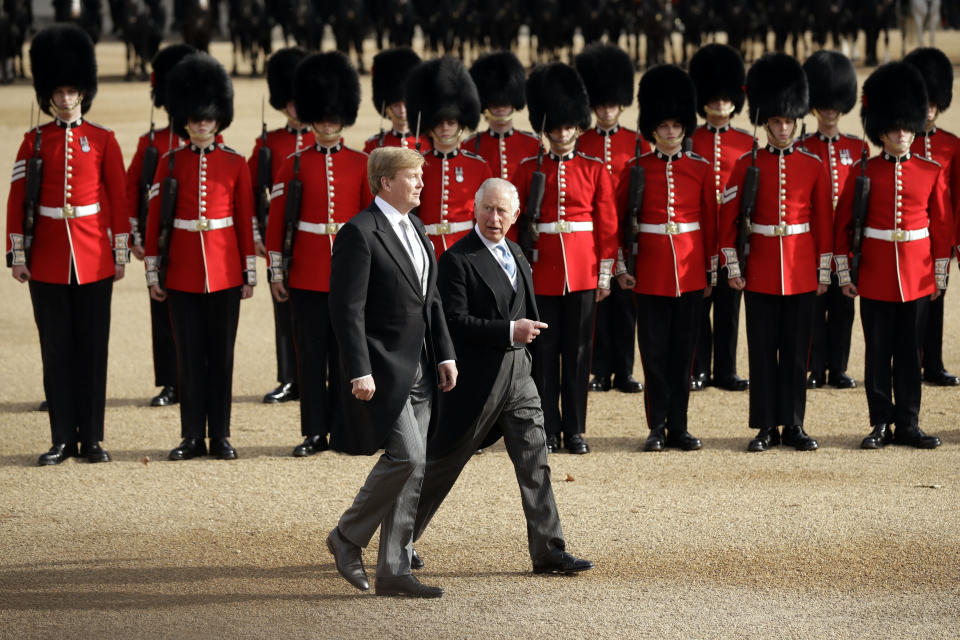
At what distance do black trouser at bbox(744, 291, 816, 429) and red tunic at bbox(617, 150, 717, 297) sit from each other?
24 cm

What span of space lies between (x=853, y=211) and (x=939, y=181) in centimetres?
35

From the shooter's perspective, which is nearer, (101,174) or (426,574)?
(426,574)

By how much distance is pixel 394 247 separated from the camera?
13.4ft

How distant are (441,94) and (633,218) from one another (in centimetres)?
99

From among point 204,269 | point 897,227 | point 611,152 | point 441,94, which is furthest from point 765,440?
point 204,269

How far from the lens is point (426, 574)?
436 centimetres

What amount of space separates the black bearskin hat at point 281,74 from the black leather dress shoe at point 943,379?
10.8 feet

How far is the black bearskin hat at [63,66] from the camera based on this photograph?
19.7 feet

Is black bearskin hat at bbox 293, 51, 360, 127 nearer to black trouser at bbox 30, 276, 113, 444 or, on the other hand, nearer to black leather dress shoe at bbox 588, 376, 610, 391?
black trouser at bbox 30, 276, 113, 444

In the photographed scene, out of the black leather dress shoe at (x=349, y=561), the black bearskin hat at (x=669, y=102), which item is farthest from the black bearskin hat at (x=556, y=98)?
the black leather dress shoe at (x=349, y=561)

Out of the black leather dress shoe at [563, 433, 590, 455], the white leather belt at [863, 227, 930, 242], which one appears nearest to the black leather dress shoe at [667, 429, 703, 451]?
the black leather dress shoe at [563, 433, 590, 455]

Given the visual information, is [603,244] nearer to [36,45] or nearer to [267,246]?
[267,246]

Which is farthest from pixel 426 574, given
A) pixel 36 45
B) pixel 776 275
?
pixel 36 45

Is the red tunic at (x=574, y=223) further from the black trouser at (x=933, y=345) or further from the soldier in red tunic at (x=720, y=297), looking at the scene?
the black trouser at (x=933, y=345)
